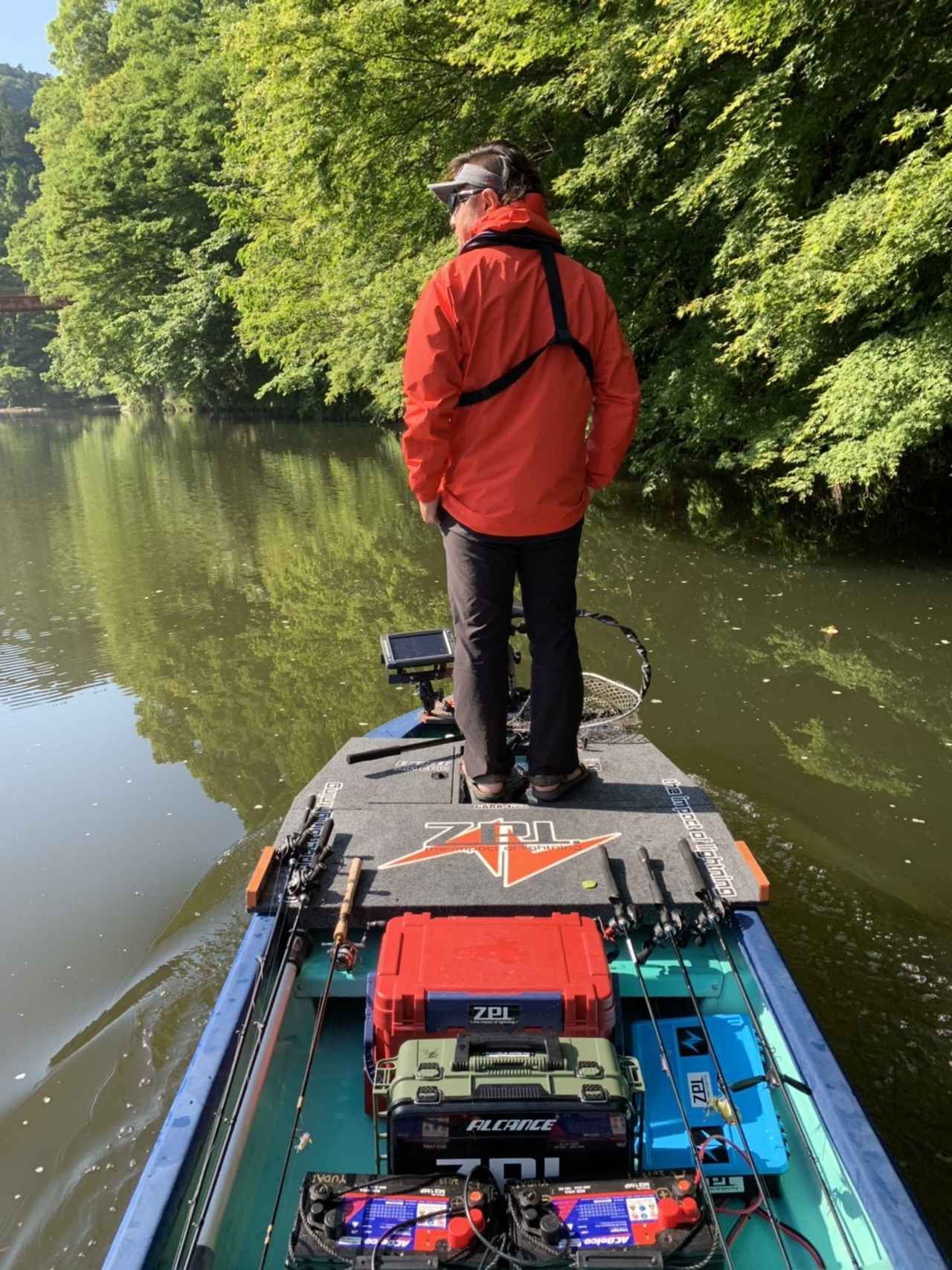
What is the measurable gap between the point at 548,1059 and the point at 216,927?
100.0 inches

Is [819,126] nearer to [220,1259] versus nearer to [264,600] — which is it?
[264,600]

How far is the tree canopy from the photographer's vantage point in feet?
25.9

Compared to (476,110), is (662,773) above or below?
below

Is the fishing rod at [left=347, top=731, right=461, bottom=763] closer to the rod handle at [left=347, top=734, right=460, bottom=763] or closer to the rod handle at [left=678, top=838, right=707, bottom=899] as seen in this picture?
the rod handle at [left=347, top=734, right=460, bottom=763]

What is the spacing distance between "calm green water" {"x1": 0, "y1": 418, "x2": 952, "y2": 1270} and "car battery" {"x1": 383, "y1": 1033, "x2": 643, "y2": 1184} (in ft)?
4.38

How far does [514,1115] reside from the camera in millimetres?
1896

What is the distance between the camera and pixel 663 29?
336 inches

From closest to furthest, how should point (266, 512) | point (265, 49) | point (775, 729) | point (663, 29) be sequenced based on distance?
1. point (775, 729)
2. point (663, 29)
3. point (265, 49)
4. point (266, 512)

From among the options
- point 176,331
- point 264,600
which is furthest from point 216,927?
point 176,331

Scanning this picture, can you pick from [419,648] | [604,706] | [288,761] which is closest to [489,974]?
[419,648]

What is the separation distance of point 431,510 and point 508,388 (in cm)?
50

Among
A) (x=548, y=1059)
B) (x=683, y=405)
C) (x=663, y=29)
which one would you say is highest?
(x=663, y=29)

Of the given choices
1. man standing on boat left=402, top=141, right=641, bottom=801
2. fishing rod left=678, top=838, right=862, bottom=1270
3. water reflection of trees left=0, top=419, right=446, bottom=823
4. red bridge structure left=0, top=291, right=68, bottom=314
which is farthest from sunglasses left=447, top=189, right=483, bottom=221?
red bridge structure left=0, top=291, right=68, bottom=314

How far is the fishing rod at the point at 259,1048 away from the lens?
1802mm
